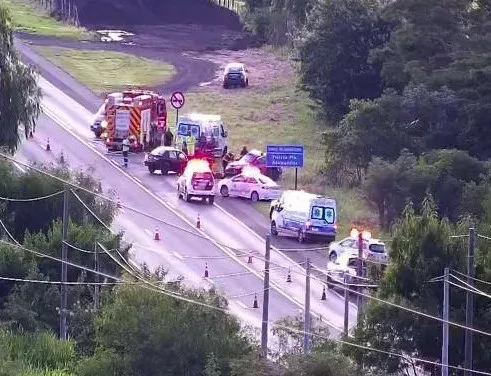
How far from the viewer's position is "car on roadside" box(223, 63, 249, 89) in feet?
260

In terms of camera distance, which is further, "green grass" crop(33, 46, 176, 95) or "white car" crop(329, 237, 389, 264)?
"green grass" crop(33, 46, 176, 95)

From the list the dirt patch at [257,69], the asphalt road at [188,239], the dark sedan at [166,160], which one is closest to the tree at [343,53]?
the dirt patch at [257,69]

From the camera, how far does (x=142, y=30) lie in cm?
10319

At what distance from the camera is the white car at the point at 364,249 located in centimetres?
Answer: 4212

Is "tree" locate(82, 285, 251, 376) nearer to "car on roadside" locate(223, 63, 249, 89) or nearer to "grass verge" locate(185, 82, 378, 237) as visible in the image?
"grass verge" locate(185, 82, 378, 237)

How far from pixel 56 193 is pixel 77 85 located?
33297 millimetres

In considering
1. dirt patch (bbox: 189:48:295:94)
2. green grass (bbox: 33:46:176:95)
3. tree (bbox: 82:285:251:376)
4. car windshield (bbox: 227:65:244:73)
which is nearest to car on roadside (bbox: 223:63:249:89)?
car windshield (bbox: 227:65:244:73)

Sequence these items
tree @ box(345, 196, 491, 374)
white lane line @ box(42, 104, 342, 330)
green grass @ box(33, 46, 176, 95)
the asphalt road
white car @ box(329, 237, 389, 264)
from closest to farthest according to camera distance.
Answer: tree @ box(345, 196, 491, 374), the asphalt road, white car @ box(329, 237, 389, 264), white lane line @ box(42, 104, 342, 330), green grass @ box(33, 46, 176, 95)

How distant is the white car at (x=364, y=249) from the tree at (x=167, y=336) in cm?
1128

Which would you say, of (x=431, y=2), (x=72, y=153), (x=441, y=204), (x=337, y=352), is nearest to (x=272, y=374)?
(x=337, y=352)

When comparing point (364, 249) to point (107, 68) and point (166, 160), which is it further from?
point (107, 68)

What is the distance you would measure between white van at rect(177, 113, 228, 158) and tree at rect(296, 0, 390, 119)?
11063 millimetres

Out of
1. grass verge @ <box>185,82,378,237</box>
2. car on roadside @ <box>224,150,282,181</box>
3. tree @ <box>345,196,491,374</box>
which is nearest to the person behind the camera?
tree @ <box>345,196,491,374</box>

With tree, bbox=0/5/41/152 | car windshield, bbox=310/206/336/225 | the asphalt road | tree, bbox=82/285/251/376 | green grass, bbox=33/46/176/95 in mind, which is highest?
tree, bbox=0/5/41/152
